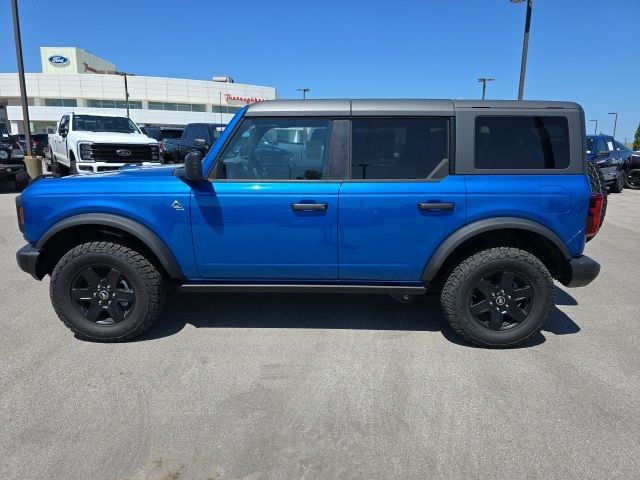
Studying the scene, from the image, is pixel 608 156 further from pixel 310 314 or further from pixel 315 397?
pixel 315 397

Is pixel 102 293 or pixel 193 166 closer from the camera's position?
pixel 193 166

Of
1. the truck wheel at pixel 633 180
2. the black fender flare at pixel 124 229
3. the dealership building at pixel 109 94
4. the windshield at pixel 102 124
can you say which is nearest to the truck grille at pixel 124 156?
the windshield at pixel 102 124

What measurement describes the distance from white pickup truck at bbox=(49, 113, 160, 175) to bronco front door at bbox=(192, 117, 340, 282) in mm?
8587

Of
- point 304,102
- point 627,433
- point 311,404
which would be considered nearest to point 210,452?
point 311,404

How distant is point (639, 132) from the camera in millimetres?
57781

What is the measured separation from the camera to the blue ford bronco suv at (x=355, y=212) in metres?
3.42

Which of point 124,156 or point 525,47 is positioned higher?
point 525,47

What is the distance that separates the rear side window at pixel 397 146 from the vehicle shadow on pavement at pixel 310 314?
4.57 ft

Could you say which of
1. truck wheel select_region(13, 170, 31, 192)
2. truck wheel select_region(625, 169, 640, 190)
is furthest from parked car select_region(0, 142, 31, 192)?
truck wheel select_region(625, 169, 640, 190)

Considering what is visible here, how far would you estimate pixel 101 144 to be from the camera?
11.5 metres

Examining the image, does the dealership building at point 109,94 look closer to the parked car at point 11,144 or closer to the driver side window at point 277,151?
the parked car at point 11,144

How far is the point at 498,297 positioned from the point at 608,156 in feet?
42.6

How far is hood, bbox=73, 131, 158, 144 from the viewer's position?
11.5 metres

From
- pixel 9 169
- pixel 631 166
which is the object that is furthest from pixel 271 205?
pixel 631 166
